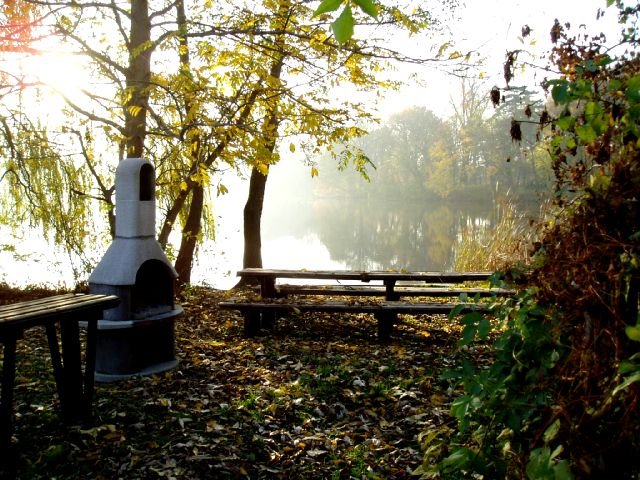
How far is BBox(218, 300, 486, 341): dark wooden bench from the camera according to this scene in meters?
5.71

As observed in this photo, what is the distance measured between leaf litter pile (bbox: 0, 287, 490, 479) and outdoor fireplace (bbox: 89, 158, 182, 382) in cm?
21

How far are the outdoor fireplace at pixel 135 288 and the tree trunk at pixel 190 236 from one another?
13.0 feet

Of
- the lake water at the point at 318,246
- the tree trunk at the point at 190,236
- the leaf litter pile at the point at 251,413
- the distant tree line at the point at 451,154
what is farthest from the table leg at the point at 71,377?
the distant tree line at the point at 451,154

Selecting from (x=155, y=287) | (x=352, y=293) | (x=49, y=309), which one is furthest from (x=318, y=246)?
(x=49, y=309)

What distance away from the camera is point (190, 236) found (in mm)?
8914

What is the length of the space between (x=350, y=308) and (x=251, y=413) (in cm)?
223

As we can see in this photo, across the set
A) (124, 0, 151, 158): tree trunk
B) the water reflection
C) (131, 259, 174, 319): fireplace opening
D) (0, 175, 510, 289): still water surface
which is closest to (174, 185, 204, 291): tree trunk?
(0, 175, 510, 289): still water surface

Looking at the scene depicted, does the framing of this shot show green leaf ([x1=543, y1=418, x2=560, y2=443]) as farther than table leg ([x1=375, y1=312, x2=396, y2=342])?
No

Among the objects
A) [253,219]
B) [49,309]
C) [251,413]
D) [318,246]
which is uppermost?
[253,219]

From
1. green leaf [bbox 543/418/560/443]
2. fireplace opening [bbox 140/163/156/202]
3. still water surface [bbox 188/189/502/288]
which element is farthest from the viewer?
still water surface [bbox 188/189/502/288]

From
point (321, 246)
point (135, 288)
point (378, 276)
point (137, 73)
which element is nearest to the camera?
point (135, 288)

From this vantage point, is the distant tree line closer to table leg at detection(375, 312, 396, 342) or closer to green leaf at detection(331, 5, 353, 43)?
table leg at detection(375, 312, 396, 342)

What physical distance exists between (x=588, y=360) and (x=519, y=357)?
1.23ft

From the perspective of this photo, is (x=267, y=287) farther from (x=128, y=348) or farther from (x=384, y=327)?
(x=128, y=348)
